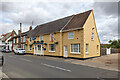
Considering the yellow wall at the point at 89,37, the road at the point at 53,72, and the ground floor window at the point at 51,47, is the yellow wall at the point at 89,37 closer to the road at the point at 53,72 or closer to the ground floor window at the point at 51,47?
the ground floor window at the point at 51,47

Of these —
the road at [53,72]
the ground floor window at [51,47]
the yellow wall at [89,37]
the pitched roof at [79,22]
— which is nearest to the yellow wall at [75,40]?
the yellow wall at [89,37]

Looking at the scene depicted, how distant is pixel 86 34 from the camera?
59.6 ft

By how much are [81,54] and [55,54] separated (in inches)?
254

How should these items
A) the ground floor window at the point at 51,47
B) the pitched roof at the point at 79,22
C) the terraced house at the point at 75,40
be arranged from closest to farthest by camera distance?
the terraced house at the point at 75,40
the pitched roof at the point at 79,22
the ground floor window at the point at 51,47

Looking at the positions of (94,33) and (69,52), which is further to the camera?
(94,33)

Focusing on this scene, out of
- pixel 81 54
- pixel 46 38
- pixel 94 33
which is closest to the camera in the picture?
pixel 81 54

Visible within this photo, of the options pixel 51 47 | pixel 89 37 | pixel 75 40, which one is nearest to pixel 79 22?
pixel 89 37

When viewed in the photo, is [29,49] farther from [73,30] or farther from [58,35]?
[73,30]

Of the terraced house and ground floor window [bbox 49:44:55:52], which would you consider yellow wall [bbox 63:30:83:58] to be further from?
ground floor window [bbox 49:44:55:52]

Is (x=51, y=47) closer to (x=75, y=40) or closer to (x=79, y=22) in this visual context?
(x=75, y=40)

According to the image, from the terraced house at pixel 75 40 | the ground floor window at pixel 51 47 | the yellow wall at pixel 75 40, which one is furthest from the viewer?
the ground floor window at pixel 51 47

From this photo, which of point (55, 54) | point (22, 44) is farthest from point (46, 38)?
point (22, 44)

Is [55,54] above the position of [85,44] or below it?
below

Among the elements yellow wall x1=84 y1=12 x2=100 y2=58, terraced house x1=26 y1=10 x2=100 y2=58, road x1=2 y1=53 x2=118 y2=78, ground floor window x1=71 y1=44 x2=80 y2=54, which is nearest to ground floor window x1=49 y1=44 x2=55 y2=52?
terraced house x1=26 y1=10 x2=100 y2=58
